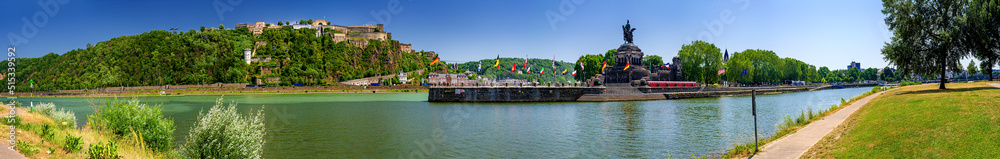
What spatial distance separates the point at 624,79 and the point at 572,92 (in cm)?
1590

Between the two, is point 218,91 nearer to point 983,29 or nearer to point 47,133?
point 47,133

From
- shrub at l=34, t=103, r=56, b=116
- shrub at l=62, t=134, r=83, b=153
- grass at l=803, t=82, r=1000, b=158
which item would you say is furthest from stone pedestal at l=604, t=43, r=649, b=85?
shrub at l=62, t=134, r=83, b=153

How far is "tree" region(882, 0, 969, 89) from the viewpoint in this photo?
37.7 m

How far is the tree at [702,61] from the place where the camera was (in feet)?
327

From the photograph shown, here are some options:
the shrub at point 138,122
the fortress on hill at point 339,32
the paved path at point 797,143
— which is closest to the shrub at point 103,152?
the shrub at point 138,122

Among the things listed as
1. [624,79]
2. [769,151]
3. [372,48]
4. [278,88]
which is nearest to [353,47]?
[372,48]

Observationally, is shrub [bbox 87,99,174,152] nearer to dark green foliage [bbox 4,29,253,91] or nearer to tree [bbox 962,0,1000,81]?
tree [bbox 962,0,1000,81]

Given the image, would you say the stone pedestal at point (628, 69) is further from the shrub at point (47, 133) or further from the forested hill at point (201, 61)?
the forested hill at point (201, 61)

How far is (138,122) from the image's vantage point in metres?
17.1

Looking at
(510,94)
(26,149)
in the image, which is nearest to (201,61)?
(510,94)

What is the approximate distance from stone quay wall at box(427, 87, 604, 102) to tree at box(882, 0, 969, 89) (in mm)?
31121

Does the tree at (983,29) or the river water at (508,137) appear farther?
the tree at (983,29)

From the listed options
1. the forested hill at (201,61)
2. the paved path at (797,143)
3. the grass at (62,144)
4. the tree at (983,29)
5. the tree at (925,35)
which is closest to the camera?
the grass at (62,144)

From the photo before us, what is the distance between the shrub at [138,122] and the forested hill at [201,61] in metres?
133
